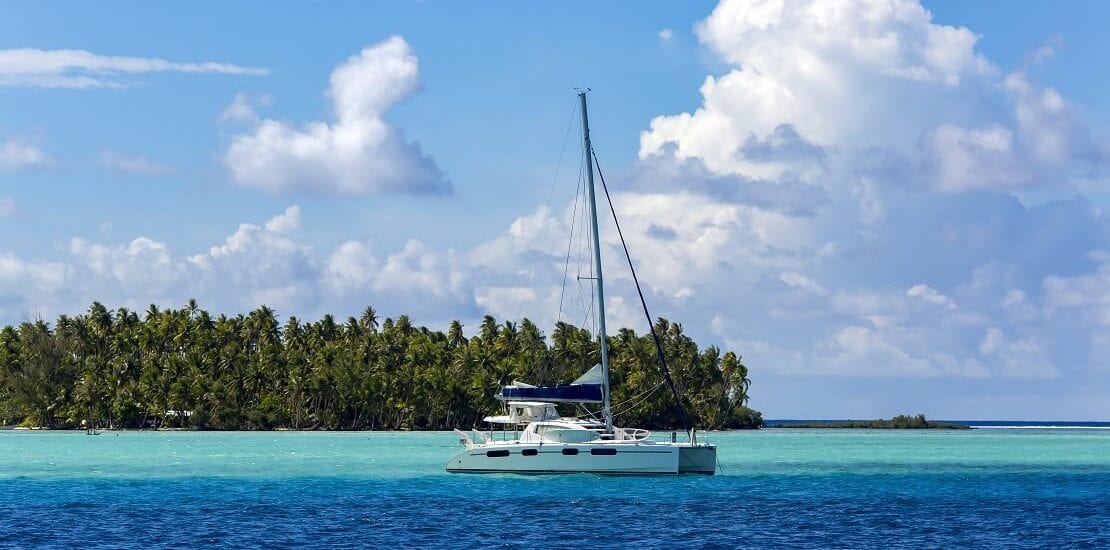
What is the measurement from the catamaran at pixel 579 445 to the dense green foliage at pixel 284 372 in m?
94.4

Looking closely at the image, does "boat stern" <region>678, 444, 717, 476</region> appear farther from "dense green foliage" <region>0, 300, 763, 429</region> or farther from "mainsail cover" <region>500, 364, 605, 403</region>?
"dense green foliage" <region>0, 300, 763, 429</region>

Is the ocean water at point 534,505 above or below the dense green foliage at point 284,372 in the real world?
below

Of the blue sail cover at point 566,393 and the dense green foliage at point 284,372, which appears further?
the dense green foliage at point 284,372

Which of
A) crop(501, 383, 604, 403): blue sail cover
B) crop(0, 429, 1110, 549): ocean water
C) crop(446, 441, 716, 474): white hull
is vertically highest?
crop(501, 383, 604, 403): blue sail cover

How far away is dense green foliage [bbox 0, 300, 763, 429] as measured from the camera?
522 ft

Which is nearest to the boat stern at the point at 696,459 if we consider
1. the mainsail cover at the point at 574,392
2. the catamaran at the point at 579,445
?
the catamaran at the point at 579,445

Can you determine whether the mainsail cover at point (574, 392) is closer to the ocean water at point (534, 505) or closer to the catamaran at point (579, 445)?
the catamaran at point (579, 445)

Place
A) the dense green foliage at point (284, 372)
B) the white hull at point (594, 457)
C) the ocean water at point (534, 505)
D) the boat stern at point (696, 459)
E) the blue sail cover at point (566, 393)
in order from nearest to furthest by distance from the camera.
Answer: the ocean water at point (534, 505) → the white hull at point (594, 457) → the boat stern at point (696, 459) → the blue sail cover at point (566, 393) → the dense green foliage at point (284, 372)

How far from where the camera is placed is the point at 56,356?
531ft

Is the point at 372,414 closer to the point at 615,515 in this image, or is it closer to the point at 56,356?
the point at 56,356

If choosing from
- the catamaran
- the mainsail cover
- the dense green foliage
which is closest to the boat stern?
the catamaran

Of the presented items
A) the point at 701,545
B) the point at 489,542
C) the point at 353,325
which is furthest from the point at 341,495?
the point at 353,325

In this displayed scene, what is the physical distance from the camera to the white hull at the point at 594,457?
197 feet

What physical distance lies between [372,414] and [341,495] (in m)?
109
